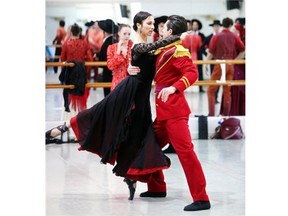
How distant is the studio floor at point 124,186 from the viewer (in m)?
7.45

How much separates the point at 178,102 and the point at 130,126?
1.92 ft

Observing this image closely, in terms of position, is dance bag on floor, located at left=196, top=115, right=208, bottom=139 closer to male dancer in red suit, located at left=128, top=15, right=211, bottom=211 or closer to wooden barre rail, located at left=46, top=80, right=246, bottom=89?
wooden barre rail, located at left=46, top=80, right=246, bottom=89

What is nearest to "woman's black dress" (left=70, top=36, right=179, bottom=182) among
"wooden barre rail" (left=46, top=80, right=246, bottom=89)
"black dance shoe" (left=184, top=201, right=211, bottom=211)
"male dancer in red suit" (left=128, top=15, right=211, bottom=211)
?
"male dancer in red suit" (left=128, top=15, right=211, bottom=211)

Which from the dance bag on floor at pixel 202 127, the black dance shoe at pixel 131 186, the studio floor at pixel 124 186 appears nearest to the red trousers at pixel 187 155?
the studio floor at pixel 124 186

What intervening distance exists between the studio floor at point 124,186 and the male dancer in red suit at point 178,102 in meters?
0.25

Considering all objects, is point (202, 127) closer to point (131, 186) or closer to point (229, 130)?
point (229, 130)

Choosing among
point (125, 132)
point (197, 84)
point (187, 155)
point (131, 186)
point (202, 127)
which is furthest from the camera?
point (202, 127)

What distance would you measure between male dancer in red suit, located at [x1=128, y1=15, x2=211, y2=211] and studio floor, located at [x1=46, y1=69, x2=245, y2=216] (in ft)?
0.83

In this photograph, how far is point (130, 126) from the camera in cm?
773

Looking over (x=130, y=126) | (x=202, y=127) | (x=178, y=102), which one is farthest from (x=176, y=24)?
(x=202, y=127)

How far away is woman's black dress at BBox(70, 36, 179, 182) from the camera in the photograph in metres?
7.61
